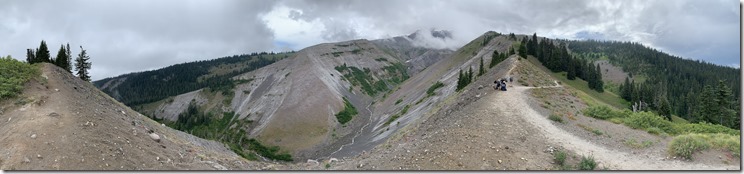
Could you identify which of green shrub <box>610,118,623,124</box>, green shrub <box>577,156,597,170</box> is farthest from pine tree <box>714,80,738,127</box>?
green shrub <box>577,156,597,170</box>

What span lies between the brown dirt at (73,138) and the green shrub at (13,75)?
658 millimetres

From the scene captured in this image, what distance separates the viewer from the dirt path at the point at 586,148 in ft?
67.4

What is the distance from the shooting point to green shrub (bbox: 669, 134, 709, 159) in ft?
70.9

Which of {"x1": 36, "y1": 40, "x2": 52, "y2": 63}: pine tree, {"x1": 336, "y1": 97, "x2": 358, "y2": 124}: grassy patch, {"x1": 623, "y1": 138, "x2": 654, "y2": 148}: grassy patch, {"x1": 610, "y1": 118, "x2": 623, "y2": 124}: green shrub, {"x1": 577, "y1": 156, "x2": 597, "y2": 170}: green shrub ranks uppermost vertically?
{"x1": 36, "y1": 40, "x2": 52, "y2": 63}: pine tree

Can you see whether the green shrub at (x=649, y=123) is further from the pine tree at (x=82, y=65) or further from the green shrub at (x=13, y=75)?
the pine tree at (x=82, y=65)

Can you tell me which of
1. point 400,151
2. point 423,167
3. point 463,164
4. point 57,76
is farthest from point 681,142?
point 57,76

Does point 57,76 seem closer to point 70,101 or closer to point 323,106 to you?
point 70,101

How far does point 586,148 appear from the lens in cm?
2458

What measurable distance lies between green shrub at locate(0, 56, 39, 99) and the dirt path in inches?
1494

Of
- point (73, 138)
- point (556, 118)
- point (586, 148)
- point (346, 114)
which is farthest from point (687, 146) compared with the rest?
point (346, 114)

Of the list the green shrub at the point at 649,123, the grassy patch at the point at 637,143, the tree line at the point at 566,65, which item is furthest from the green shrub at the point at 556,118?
the tree line at the point at 566,65

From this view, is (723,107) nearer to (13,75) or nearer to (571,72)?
(571,72)

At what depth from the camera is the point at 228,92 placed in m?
179

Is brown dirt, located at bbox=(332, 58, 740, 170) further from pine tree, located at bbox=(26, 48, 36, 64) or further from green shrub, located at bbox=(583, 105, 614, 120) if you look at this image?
pine tree, located at bbox=(26, 48, 36, 64)
